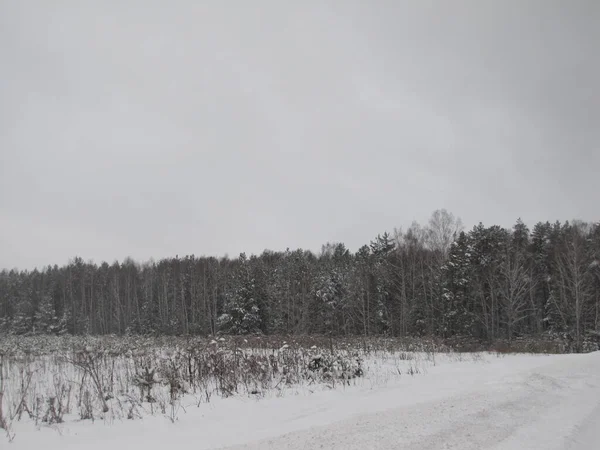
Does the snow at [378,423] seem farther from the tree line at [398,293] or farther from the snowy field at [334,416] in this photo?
the tree line at [398,293]

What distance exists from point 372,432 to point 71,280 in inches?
3252

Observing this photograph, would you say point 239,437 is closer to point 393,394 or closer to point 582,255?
point 393,394

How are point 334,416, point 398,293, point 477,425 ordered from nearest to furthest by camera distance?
point 477,425, point 334,416, point 398,293

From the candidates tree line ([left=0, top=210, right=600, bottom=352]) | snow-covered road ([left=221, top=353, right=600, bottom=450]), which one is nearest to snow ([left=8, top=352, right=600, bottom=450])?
snow-covered road ([left=221, top=353, right=600, bottom=450])

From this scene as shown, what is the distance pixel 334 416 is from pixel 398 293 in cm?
3943

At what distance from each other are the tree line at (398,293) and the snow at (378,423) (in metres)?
20.4

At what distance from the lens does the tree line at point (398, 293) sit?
119 feet

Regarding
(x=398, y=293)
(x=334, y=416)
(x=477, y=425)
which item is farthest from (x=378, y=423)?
(x=398, y=293)

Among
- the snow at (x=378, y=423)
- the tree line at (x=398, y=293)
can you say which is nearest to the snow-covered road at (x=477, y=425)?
the snow at (x=378, y=423)

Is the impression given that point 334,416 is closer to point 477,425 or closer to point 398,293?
point 477,425

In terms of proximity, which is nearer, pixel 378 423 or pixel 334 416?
pixel 378 423

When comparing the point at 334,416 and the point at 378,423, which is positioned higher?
the point at 378,423

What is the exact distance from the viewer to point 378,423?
5090 millimetres

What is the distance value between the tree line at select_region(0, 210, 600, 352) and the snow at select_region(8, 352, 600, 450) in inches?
804
